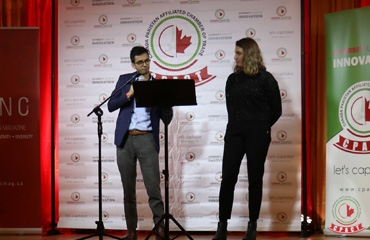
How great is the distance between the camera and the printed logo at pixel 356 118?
15.5ft

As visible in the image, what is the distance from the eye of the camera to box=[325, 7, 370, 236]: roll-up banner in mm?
4734

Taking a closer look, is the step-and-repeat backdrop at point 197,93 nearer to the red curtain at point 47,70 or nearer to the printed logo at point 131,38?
the printed logo at point 131,38

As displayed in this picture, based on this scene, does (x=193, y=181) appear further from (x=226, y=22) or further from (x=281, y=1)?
(x=281, y=1)

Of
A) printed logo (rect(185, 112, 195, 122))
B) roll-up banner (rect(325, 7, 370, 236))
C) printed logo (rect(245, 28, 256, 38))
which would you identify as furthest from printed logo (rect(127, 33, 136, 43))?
roll-up banner (rect(325, 7, 370, 236))

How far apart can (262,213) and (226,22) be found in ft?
6.32

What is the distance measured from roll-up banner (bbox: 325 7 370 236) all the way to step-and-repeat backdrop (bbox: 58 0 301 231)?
35 centimetres

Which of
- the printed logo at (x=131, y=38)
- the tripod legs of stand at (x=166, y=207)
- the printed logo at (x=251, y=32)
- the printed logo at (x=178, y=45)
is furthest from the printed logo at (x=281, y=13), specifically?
the tripod legs of stand at (x=166, y=207)

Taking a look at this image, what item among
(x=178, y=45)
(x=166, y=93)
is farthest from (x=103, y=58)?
(x=166, y=93)

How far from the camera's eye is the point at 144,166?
14.6 ft

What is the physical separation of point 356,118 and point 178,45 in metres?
1.86

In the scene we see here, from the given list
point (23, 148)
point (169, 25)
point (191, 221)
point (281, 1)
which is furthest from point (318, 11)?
point (23, 148)

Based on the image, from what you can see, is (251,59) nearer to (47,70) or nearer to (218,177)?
(218,177)

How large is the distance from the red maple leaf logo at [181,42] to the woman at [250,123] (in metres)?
0.97

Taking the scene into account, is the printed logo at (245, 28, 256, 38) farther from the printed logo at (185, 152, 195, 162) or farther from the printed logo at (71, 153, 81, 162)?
the printed logo at (71, 153, 81, 162)
